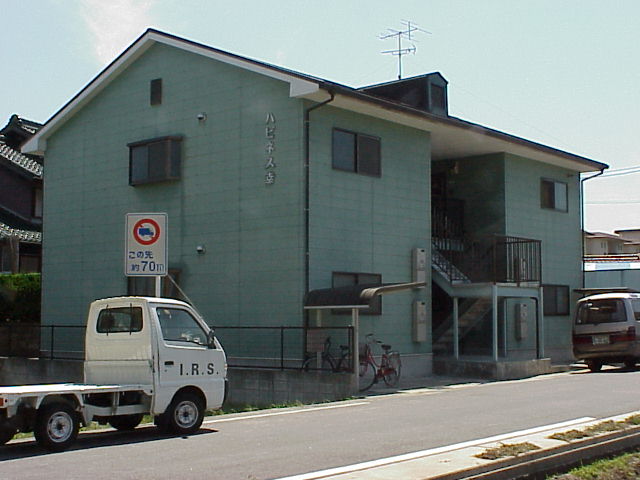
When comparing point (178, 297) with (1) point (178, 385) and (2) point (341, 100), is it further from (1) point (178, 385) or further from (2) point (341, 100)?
(1) point (178, 385)

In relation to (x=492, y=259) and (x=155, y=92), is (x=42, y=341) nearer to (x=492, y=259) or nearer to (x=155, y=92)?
(x=155, y=92)

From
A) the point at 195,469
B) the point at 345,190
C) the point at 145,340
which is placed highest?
the point at 345,190

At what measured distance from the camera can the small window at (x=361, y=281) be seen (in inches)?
784

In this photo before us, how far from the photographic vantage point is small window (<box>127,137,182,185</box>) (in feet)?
72.1

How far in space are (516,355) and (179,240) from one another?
10.4m

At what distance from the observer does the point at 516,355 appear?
996 inches

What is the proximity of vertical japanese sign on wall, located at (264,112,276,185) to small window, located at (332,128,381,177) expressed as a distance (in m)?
1.38

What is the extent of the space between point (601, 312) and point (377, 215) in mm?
6777

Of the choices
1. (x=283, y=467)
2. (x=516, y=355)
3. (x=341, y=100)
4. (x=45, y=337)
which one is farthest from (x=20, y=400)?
(x=516, y=355)

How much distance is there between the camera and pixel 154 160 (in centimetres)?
2242

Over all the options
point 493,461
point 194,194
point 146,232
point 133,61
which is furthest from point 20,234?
point 493,461

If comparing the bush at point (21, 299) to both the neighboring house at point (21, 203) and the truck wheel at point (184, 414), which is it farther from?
the truck wheel at point (184, 414)

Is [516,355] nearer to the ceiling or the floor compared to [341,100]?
nearer to the floor

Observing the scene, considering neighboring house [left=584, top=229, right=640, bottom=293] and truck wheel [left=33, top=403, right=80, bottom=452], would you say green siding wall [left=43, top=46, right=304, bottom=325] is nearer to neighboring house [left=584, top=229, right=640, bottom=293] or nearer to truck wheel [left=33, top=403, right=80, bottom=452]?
truck wheel [left=33, top=403, right=80, bottom=452]
